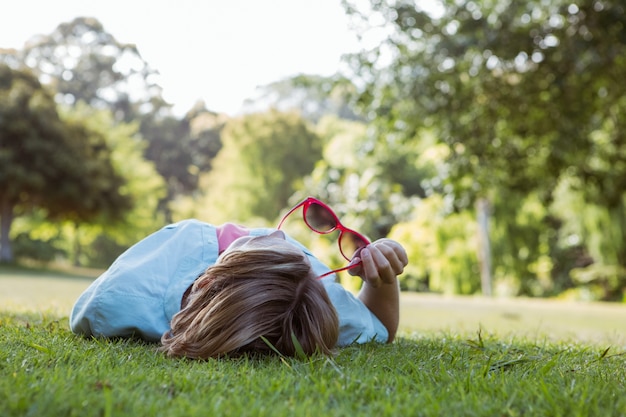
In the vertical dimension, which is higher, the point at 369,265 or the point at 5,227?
the point at 369,265

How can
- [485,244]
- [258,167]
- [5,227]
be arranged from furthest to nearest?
1. [258,167]
2. [5,227]
3. [485,244]

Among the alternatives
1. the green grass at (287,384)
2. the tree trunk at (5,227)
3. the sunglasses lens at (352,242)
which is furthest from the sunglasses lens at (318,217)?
the tree trunk at (5,227)

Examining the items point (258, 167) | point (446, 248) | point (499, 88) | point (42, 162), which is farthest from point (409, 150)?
point (499, 88)

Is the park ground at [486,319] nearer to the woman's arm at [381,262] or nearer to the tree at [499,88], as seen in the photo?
the woman's arm at [381,262]

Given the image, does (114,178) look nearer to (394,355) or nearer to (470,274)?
(470,274)

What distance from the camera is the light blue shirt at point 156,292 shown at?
2451 mm

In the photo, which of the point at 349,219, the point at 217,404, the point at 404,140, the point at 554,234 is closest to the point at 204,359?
the point at 217,404

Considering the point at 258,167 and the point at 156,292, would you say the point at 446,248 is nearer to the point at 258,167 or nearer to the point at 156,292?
the point at 258,167

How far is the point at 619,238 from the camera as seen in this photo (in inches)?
664

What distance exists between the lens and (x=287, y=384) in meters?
1.64

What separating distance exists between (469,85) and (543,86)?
0.96 m

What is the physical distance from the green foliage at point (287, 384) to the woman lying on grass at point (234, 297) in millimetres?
94

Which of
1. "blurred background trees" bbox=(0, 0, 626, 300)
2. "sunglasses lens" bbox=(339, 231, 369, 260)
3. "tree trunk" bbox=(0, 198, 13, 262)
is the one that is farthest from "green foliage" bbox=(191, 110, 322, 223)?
"sunglasses lens" bbox=(339, 231, 369, 260)

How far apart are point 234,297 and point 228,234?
852mm
